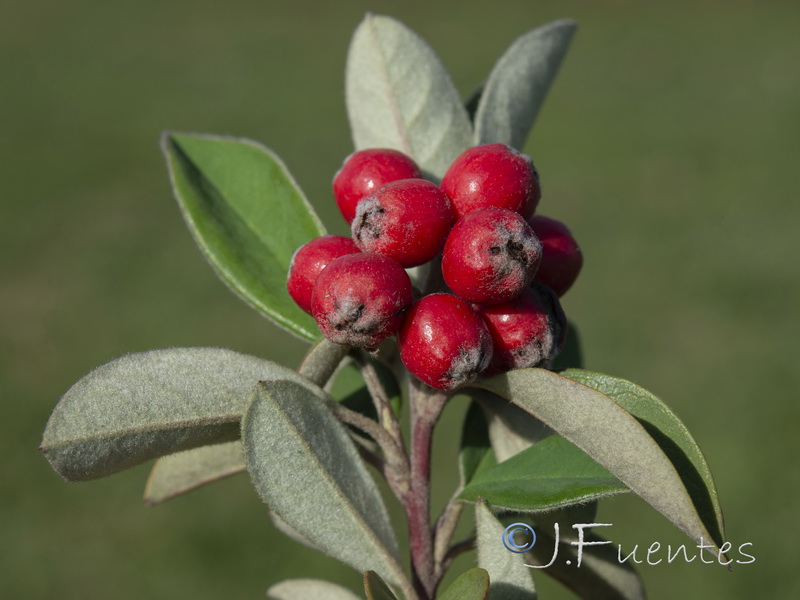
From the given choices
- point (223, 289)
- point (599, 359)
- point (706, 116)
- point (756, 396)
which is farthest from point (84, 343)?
point (706, 116)

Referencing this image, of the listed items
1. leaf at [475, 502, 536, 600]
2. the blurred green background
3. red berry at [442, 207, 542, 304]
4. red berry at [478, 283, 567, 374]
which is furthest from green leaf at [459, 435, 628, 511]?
the blurred green background

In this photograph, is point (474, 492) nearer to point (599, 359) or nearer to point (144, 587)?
point (144, 587)

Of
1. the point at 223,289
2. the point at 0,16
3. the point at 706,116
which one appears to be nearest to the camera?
the point at 223,289

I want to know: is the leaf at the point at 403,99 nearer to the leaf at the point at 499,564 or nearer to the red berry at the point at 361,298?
the red berry at the point at 361,298

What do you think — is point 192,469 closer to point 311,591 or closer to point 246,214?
point 311,591

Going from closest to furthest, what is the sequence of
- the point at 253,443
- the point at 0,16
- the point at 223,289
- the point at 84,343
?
the point at 253,443, the point at 84,343, the point at 223,289, the point at 0,16

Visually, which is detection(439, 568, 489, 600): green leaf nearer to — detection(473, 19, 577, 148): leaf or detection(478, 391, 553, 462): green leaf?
detection(478, 391, 553, 462): green leaf
